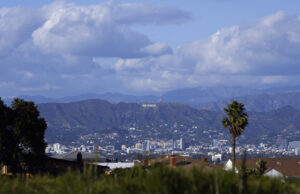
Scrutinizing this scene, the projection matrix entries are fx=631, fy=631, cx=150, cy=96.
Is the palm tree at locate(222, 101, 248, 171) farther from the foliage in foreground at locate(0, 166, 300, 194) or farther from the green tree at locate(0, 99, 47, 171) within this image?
the foliage in foreground at locate(0, 166, 300, 194)

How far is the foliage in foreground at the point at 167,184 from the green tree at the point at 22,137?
54.7m

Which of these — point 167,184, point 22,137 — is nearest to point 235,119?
point 22,137

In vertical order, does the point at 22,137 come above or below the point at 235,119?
below

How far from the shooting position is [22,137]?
6650cm

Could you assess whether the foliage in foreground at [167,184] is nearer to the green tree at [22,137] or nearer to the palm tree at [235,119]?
the green tree at [22,137]

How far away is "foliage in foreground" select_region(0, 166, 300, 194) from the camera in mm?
9547

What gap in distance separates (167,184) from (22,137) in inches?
2308

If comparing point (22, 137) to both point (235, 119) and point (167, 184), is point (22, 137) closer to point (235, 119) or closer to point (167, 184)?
point (235, 119)

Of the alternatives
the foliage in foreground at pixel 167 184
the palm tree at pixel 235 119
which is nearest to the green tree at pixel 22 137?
the palm tree at pixel 235 119

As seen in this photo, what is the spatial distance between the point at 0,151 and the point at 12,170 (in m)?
2.78

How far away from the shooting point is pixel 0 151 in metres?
65.4

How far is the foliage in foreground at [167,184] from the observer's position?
376 inches

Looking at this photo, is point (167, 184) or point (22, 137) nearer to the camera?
point (167, 184)

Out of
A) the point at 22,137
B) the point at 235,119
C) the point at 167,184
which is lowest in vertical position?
the point at 167,184
